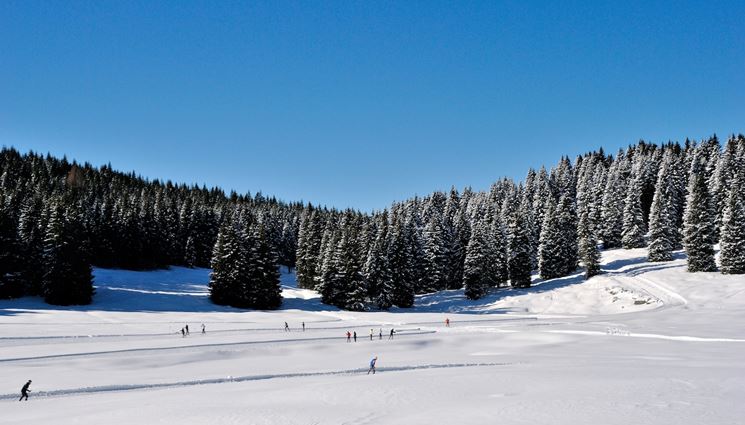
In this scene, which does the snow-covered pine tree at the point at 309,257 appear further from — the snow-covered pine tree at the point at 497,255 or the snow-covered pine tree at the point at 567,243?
the snow-covered pine tree at the point at 567,243

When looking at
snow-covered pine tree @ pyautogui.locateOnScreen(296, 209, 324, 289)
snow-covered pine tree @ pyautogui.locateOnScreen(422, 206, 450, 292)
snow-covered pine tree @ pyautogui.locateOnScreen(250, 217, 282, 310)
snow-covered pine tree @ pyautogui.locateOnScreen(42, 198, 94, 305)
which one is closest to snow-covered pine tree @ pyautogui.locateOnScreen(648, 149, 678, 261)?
snow-covered pine tree @ pyautogui.locateOnScreen(422, 206, 450, 292)

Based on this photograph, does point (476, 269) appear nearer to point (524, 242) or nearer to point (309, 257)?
point (524, 242)

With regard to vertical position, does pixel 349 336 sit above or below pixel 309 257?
below

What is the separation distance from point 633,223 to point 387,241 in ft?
144

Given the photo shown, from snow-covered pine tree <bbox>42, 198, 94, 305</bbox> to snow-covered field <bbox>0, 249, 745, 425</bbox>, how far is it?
8.91 ft

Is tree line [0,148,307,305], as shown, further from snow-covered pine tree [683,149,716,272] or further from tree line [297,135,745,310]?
snow-covered pine tree [683,149,716,272]

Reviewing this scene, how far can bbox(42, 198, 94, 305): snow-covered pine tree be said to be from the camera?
202 feet

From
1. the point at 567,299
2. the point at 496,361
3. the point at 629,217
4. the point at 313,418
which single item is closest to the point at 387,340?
the point at 496,361

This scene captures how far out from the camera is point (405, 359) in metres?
35.9

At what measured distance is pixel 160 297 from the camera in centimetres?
7125

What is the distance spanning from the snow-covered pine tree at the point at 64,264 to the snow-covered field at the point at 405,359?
2715 mm

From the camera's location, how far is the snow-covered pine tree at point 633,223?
86.0 meters

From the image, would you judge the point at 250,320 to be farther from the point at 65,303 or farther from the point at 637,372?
the point at 637,372

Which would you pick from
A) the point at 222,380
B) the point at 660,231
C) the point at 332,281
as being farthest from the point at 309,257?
the point at 222,380
